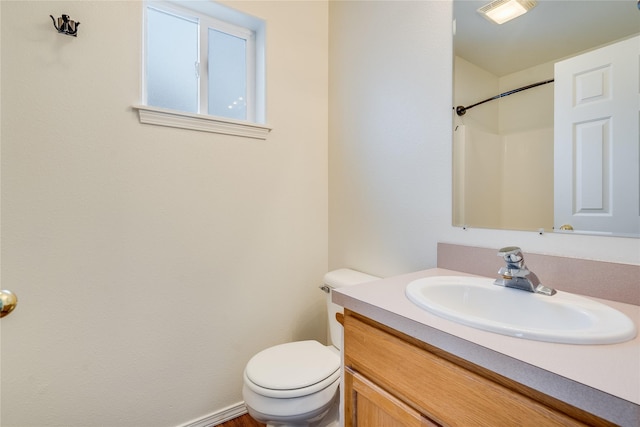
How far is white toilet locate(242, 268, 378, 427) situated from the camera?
102 cm

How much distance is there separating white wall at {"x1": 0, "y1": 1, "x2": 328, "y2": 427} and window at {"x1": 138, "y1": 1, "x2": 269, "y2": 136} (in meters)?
0.09

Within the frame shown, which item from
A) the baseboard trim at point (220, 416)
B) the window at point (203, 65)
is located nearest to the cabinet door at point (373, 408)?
the baseboard trim at point (220, 416)

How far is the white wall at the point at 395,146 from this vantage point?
1.11m

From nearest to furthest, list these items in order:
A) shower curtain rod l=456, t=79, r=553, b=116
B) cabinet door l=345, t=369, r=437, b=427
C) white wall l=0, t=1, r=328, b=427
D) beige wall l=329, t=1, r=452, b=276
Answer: cabinet door l=345, t=369, r=437, b=427 < shower curtain rod l=456, t=79, r=553, b=116 < white wall l=0, t=1, r=328, b=427 < beige wall l=329, t=1, r=452, b=276

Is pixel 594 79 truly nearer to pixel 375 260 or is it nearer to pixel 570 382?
pixel 570 382

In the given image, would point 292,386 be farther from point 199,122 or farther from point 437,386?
point 199,122

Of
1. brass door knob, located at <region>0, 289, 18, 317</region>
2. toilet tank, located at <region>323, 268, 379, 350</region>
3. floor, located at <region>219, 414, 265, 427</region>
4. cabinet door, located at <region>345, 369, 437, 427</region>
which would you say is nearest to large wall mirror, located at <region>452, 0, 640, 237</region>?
toilet tank, located at <region>323, 268, 379, 350</region>

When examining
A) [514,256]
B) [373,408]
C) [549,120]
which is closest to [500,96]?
[549,120]

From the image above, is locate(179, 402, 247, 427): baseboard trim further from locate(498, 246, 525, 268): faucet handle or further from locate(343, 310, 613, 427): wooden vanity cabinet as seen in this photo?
→ locate(498, 246, 525, 268): faucet handle

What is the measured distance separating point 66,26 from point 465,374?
1.66m

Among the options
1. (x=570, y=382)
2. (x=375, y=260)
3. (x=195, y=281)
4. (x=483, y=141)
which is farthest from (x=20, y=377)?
(x=483, y=141)

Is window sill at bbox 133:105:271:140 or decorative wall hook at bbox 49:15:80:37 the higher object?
decorative wall hook at bbox 49:15:80:37

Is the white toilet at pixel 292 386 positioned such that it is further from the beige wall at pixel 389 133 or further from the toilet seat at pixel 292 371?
the beige wall at pixel 389 133

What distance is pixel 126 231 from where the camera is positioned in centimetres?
118
